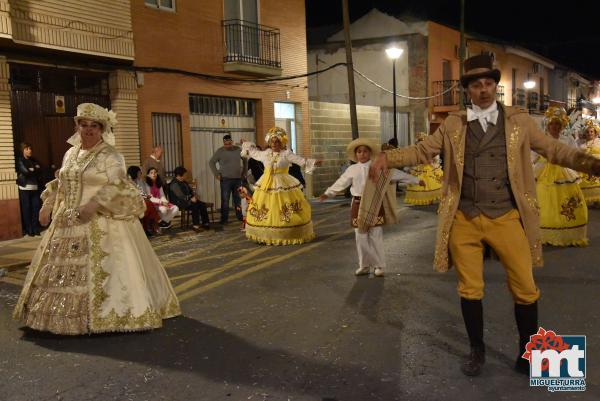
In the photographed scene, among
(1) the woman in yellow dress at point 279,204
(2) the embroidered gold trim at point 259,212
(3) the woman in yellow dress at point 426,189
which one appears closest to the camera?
(1) the woman in yellow dress at point 279,204

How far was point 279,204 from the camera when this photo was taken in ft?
33.0

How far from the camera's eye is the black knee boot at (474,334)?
13.8ft

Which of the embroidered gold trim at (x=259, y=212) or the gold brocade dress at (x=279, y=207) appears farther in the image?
the embroidered gold trim at (x=259, y=212)

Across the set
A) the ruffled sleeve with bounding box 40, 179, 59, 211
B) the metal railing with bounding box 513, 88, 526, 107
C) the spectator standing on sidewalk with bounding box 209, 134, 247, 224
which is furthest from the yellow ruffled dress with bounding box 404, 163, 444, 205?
the metal railing with bounding box 513, 88, 526, 107

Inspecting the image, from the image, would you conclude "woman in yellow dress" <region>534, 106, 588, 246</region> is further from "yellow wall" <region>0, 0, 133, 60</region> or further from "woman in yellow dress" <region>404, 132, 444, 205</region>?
"yellow wall" <region>0, 0, 133, 60</region>

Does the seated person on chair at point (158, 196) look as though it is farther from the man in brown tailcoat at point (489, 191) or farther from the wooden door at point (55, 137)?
the man in brown tailcoat at point (489, 191)

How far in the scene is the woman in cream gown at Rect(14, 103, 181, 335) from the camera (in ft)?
17.0

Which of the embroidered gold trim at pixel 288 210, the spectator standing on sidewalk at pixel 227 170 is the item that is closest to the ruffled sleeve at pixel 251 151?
the embroidered gold trim at pixel 288 210

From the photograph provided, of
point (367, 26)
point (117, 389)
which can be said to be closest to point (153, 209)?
point (117, 389)

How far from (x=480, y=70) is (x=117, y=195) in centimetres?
323

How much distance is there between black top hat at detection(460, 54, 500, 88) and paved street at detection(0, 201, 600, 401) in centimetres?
205

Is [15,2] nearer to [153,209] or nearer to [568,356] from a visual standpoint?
[153,209]

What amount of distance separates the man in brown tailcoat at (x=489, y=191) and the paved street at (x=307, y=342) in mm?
448

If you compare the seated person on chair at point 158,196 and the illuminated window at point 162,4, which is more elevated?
the illuminated window at point 162,4
